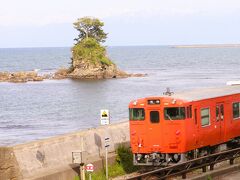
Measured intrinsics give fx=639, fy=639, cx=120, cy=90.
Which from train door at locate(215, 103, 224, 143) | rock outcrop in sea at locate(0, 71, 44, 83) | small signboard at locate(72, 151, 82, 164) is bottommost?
rock outcrop in sea at locate(0, 71, 44, 83)

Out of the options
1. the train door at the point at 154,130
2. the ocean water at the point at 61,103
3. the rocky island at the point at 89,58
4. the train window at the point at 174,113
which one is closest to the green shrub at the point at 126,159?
the train door at the point at 154,130

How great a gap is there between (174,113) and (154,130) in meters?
0.97

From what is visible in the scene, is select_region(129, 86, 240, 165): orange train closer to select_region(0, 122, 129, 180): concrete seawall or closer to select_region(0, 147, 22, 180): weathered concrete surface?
select_region(0, 122, 129, 180): concrete seawall

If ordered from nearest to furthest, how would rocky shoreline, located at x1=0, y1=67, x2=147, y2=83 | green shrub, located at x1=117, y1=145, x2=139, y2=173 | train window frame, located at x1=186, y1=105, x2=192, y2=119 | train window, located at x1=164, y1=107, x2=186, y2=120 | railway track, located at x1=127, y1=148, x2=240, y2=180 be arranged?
railway track, located at x1=127, y1=148, x2=240, y2=180 → train window, located at x1=164, y1=107, x2=186, y2=120 → train window frame, located at x1=186, y1=105, x2=192, y2=119 → green shrub, located at x1=117, y1=145, x2=139, y2=173 → rocky shoreline, located at x1=0, y1=67, x2=147, y2=83

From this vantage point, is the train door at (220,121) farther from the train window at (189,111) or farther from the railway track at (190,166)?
the train window at (189,111)

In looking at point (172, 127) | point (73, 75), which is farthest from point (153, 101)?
point (73, 75)

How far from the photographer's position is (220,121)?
80.4ft

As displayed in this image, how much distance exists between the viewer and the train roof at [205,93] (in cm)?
2298

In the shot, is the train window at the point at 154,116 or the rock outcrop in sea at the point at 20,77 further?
the rock outcrop in sea at the point at 20,77

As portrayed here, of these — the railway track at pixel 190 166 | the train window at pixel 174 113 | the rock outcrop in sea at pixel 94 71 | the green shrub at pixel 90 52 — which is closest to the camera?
the railway track at pixel 190 166

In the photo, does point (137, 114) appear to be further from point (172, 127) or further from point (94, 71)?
point (94, 71)

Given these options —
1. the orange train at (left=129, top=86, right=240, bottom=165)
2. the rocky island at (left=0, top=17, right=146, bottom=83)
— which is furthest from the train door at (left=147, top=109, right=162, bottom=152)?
the rocky island at (left=0, top=17, right=146, bottom=83)

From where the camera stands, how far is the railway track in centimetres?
1973

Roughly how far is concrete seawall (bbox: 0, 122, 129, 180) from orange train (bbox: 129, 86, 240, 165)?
1.64 metres
